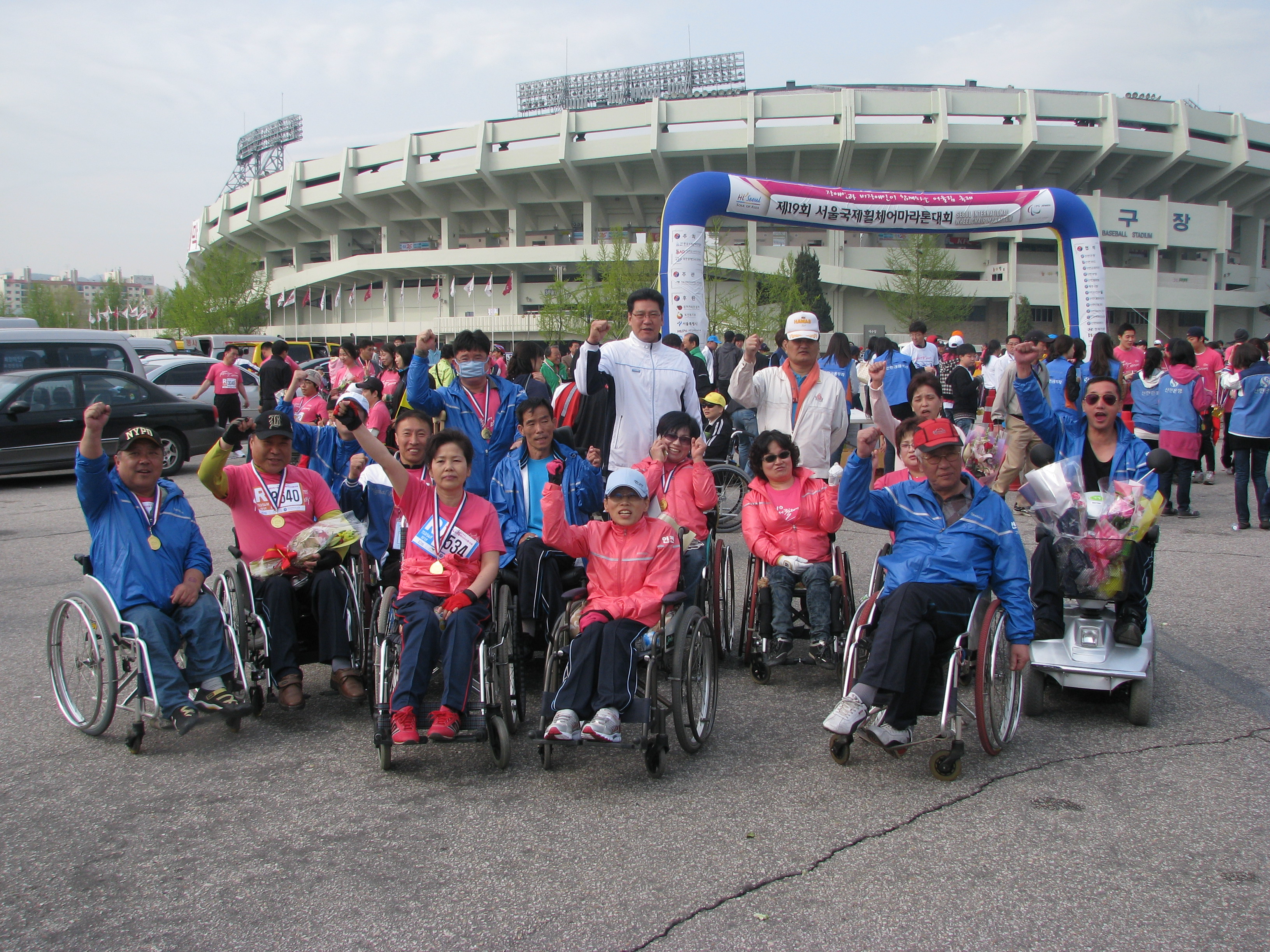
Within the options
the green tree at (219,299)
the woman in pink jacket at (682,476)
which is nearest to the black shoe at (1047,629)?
the woman in pink jacket at (682,476)

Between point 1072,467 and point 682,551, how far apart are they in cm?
201

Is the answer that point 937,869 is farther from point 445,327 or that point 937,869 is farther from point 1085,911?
point 445,327

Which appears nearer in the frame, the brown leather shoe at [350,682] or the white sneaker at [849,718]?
the white sneaker at [849,718]

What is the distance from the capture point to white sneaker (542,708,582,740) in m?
3.46

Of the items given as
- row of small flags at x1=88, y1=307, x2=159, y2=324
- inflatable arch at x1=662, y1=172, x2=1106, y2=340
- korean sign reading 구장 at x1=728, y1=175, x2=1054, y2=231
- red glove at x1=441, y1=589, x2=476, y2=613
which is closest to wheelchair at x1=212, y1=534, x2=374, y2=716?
red glove at x1=441, y1=589, x2=476, y2=613

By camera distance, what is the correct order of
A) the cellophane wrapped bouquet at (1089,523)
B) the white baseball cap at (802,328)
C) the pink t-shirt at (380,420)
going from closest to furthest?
the cellophane wrapped bouquet at (1089,523) < the white baseball cap at (802,328) < the pink t-shirt at (380,420)

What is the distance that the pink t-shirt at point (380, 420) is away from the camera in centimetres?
707

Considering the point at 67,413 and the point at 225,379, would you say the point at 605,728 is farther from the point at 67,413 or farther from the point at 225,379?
the point at 225,379

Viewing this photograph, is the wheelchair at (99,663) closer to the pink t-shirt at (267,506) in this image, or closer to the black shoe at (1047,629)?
the pink t-shirt at (267,506)

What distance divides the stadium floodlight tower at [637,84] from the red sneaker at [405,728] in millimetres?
50449

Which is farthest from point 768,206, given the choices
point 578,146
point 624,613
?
point 578,146

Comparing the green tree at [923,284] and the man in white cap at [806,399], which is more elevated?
the green tree at [923,284]

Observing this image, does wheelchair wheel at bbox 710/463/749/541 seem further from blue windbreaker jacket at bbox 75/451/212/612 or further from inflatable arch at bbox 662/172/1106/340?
blue windbreaker jacket at bbox 75/451/212/612

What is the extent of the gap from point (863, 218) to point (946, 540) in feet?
43.6
